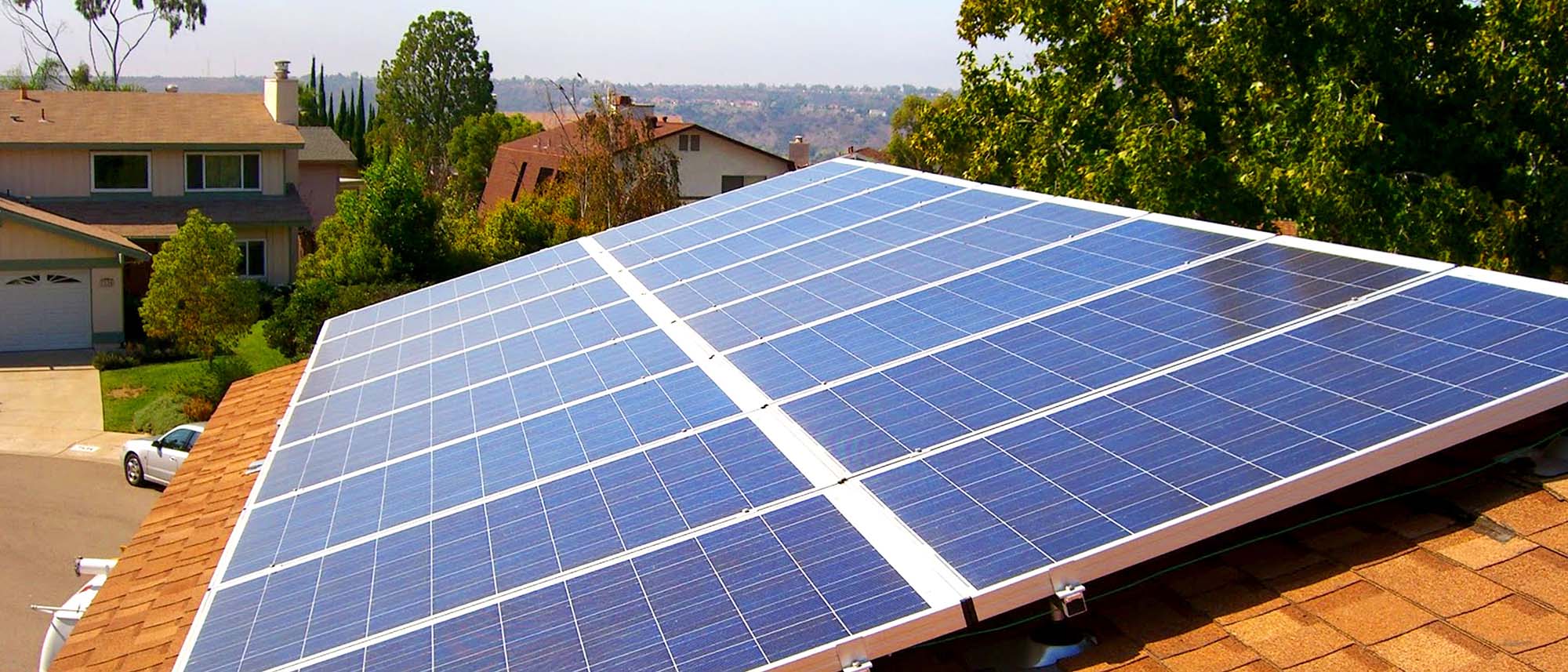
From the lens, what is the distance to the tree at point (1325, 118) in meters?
20.0

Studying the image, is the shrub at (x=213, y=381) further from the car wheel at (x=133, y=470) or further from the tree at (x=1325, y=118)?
the tree at (x=1325, y=118)

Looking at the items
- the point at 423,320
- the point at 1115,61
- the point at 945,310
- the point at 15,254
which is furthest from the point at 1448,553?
the point at 15,254

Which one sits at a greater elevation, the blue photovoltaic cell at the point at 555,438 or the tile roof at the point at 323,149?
the tile roof at the point at 323,149

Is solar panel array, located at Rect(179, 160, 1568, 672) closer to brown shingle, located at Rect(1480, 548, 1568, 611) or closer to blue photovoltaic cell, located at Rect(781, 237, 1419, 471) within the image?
blue photovoltaic cell, located at Rect(781, 237, 1419, 471)

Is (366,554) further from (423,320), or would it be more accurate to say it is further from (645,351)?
(423,320)

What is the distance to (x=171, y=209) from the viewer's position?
49.3 metres

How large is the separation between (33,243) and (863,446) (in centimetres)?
4255

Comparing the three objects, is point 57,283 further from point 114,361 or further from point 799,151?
point 799,151

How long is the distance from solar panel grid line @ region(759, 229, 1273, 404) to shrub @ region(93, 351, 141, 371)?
125 feet

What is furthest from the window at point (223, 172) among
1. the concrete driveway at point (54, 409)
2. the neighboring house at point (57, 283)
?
the concrete driveway at point (54, 409)

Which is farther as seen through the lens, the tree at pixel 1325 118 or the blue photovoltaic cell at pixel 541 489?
the tree at pixel 1325 118

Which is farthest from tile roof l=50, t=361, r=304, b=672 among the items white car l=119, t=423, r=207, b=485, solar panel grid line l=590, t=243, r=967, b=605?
white car l=119, t=423, r=207, b=485

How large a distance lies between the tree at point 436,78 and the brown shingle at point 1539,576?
344ft

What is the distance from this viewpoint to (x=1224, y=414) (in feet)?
24.5
